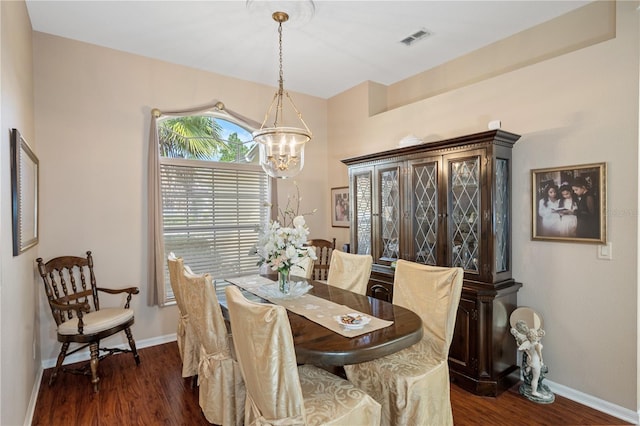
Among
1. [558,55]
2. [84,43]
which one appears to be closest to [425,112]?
[558,55]

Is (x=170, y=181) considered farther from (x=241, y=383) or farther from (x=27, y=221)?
(x=241, y=383)

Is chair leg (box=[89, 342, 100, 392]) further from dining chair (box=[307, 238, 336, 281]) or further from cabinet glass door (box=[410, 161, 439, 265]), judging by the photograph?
cabinet glass door (box=[410, 161, 439, 265])

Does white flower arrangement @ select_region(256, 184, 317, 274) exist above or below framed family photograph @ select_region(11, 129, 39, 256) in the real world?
below

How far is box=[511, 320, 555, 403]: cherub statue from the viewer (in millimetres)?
2746

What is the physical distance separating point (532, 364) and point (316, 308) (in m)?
1.82

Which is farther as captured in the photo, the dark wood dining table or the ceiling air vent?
the ceiling air vent

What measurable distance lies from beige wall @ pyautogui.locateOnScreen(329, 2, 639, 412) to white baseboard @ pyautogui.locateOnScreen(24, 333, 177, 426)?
12.2ft

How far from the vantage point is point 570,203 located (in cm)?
277

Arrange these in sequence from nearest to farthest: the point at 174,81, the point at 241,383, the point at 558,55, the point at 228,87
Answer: the point at 241,383, the point at 558,55, the point at 174,81, the point at 228,87

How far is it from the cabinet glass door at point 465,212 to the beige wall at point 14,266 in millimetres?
3202

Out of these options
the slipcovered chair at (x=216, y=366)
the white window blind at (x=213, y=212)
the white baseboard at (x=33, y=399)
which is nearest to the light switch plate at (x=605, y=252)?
the slipcovered chair at (x=216, y=366)

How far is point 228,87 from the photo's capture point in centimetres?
440

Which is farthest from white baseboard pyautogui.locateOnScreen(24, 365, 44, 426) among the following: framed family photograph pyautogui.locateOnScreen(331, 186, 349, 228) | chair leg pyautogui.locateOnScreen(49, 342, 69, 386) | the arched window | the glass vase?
framed family photograph pyautogui.locateOnScreen(331, 186, 349, 228)

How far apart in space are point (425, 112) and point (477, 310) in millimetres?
2188
